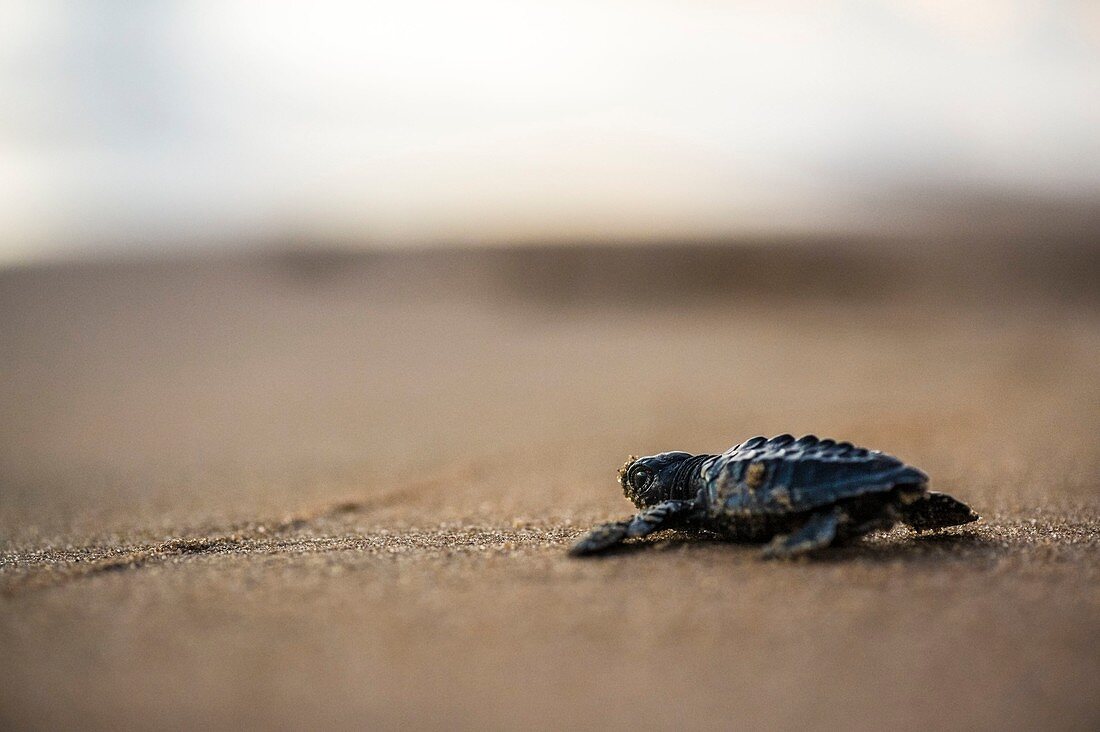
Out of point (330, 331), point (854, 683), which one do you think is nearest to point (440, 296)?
point (330, 331)

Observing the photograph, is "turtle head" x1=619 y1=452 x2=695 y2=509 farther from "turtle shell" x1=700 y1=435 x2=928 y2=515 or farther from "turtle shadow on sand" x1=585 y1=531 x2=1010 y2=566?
"turtle shell" x1=700 y1=435 x2=928 y2=515

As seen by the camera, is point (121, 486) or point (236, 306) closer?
point (121, 486)

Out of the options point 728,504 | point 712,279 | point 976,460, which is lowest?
point 976,460

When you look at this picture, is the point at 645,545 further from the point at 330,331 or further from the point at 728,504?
the point at 330,331

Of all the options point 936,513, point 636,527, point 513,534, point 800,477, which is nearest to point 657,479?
point 636,527

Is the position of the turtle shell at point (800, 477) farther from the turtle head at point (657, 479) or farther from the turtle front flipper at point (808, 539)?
the turtle head at point (657, 479)

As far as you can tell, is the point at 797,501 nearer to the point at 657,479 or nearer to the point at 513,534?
the point at 657,479
